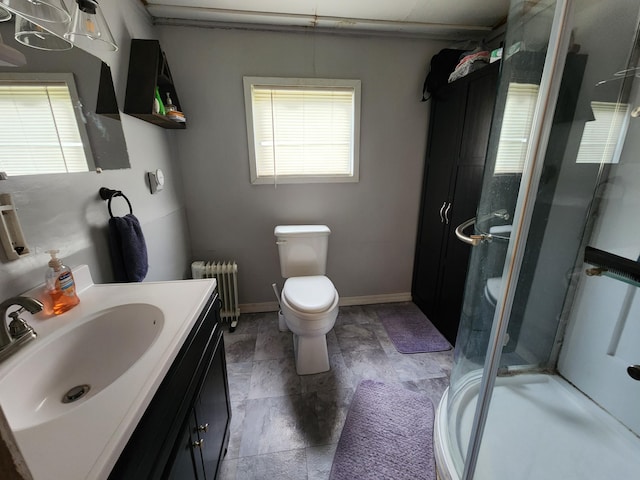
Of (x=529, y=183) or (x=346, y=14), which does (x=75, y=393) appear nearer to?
(x=529, y=183)

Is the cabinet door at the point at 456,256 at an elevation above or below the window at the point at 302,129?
below

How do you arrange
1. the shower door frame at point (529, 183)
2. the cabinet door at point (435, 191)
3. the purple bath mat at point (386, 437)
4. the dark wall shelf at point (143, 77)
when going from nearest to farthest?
the shower door frame at point (529, 183) → the purple bath mat at point (386, 437) → the dark wall shelf at point (143, 77) → the cabinet door at point (435, 191)

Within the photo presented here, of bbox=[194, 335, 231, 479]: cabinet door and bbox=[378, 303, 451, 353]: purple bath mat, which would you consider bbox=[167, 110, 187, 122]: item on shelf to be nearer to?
bbox=[194, 335, 231, 479]: cabinet door

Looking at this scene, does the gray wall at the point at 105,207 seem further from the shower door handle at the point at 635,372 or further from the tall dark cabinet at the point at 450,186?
the shower door handle at the point at 635,372

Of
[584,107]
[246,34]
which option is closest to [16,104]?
[246,34]

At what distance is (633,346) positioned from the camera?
1.30 m

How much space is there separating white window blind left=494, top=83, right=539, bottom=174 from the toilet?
1.15 meters

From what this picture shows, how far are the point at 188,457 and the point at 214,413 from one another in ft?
0.87

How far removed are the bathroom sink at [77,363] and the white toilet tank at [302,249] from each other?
119cm

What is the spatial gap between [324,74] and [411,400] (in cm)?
223

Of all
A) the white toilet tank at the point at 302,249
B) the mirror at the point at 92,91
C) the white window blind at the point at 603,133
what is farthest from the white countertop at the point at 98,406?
the white window blind at the point at 603,133

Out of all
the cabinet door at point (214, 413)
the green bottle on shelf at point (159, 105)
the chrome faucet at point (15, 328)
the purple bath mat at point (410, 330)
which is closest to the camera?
the chrome faucet at point (15, 328)

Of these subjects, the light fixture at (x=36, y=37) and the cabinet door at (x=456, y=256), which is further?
the cabinet door at (x=456, y=256)

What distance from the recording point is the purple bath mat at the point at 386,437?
1200mm
